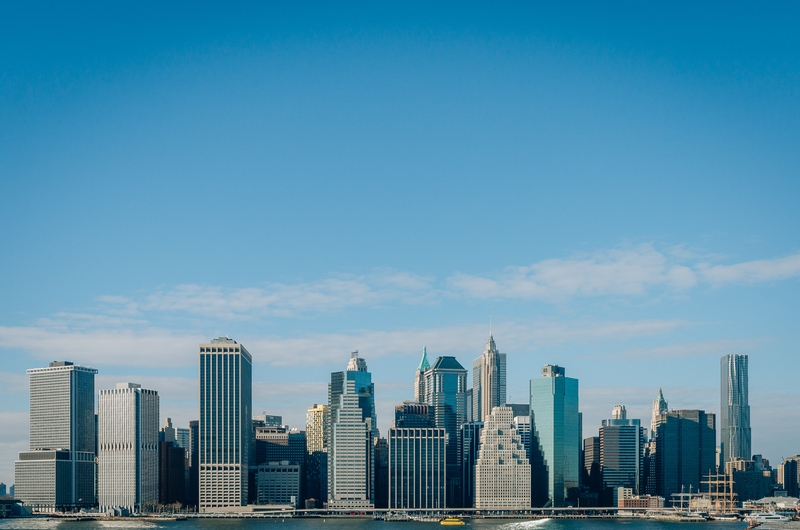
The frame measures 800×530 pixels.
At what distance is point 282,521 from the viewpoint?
193625mm

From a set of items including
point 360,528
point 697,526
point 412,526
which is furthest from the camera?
point 697,526

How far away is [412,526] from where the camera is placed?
17625 cm

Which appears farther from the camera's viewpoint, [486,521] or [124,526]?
[486,521]

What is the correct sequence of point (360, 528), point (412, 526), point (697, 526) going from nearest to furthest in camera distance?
point (360, 528) → point (412, 526) → point (697, 526)

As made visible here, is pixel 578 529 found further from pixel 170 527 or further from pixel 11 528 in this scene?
pixel 11 528

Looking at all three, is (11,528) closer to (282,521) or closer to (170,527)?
(170,527)

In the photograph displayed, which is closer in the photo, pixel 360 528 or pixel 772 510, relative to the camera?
pixel 360 528

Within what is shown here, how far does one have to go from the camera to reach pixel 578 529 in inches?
6476

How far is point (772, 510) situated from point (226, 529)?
9757 cm

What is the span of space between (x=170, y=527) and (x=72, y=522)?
38031mm

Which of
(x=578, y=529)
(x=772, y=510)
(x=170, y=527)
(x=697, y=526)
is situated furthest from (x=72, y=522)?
(x=772, y=510)

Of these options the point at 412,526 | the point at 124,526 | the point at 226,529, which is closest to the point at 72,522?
the point at 124,526

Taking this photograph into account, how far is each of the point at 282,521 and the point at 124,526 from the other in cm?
2805

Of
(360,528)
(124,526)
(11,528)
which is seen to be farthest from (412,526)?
(11,528)
